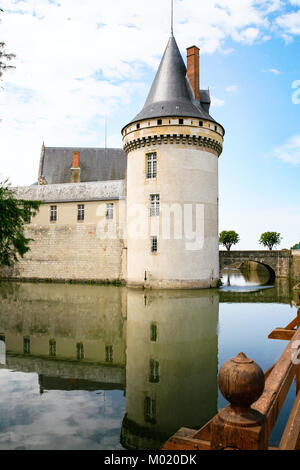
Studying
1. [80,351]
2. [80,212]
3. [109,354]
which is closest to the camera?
[109,354]

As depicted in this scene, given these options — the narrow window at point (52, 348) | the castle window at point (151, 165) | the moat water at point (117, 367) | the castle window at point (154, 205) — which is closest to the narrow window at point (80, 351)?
the moat water at point (117, 367)

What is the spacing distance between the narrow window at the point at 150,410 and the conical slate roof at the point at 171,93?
16.6 metres

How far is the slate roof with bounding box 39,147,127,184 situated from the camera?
32469 millimetres

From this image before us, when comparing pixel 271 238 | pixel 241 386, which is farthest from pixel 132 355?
pixel 271 238

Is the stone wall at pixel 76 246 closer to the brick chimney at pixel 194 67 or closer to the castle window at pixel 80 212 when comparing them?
the castle window at pixel 80 212

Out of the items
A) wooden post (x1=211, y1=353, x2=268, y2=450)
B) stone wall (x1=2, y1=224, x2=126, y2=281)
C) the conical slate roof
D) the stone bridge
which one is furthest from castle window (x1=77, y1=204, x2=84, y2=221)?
wooden post (x1=211, y1=353, x2=268, y2=450)

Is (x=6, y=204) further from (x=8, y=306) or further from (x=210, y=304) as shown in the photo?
(x=210, y=304)

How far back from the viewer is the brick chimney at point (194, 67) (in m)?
22.0

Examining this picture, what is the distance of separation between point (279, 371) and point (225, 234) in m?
62.7

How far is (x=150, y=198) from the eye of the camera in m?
20.3

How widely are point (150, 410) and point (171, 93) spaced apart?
61.6 feet

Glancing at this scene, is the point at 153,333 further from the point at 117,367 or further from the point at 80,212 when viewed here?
the point at 80,212

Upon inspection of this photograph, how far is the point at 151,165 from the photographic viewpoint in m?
20.4

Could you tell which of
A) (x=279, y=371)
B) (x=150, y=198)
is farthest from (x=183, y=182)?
(x=279, y=371)
